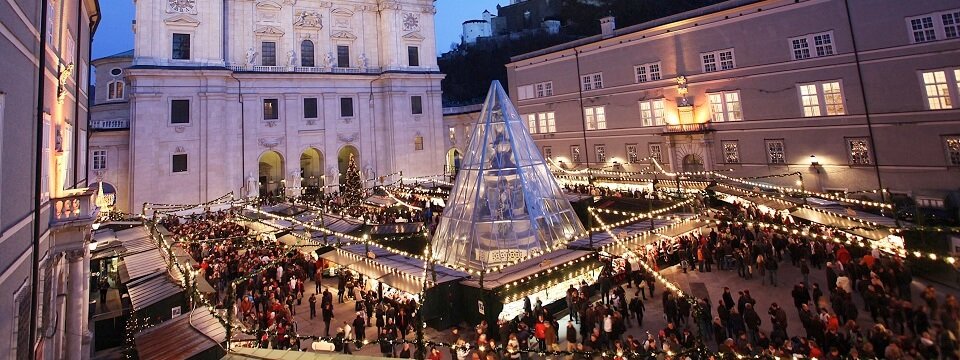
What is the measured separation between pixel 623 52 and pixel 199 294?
1060 inches

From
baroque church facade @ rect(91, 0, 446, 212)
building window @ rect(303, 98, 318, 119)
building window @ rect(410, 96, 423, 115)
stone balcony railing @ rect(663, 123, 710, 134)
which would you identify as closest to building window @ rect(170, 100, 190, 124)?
baroque church facade @ rect(91, 0, 446, 212)

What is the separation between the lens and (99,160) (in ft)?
95.2

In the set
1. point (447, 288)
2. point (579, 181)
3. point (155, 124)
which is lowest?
point (579, 181)

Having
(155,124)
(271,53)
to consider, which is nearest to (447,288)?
(155,124)

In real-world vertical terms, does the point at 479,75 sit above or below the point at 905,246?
above

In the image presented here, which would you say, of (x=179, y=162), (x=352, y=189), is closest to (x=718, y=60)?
(x=352, y=189)

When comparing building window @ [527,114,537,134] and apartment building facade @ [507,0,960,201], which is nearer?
apartment building facade @ [507,0,960,201]

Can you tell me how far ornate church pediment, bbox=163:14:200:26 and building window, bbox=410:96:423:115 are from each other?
668 inches

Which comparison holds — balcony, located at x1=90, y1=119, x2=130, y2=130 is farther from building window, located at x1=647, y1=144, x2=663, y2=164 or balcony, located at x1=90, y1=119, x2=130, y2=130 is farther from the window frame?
the window frame

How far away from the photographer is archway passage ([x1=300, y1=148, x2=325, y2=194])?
122 ft

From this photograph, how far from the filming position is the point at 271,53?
35.4 meters

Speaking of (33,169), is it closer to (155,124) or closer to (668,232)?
(668,232)

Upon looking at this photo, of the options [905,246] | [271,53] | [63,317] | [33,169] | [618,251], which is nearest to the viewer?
[33,169]

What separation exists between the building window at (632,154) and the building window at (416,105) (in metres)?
19.2
